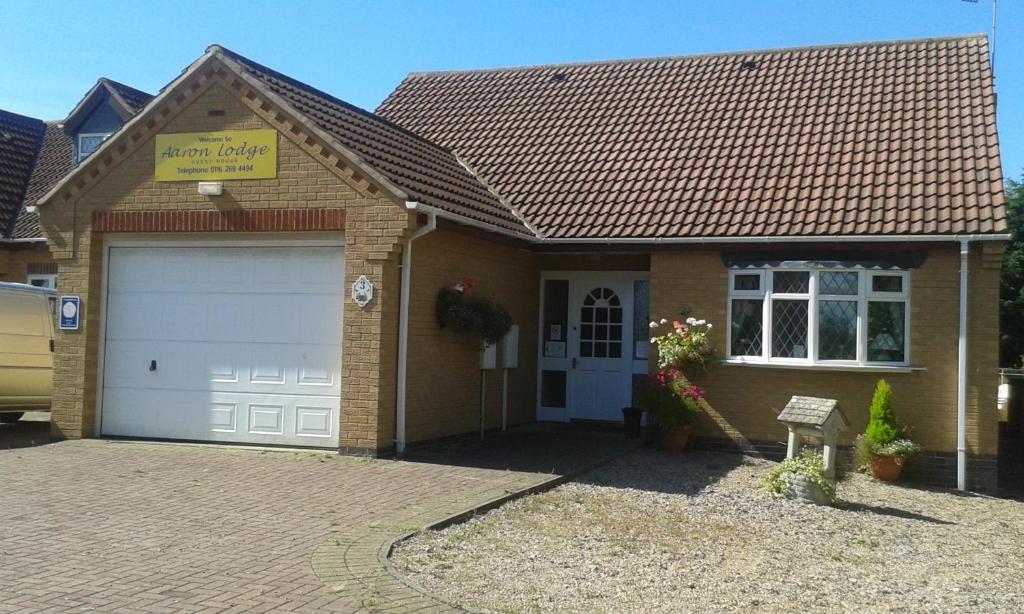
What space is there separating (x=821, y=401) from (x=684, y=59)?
965cm

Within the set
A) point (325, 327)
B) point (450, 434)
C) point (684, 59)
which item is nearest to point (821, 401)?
point (450, 434)

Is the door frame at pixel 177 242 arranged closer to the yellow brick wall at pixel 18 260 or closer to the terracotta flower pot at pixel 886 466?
the terracotta flower pot at pixel 886 466

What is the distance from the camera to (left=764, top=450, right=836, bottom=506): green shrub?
10.0 meters

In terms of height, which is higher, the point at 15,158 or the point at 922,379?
the point at 15,158

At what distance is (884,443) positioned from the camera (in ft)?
39.7

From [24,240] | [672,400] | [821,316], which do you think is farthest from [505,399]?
[24,240]

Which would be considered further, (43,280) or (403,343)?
(43,280)

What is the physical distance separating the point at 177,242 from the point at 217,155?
137cm

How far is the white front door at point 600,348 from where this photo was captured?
15.5 meters

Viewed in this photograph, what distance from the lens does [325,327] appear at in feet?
40.0

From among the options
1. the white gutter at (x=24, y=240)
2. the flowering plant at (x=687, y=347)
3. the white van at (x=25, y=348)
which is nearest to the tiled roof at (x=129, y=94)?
the white gutter at (x=24, y=240)

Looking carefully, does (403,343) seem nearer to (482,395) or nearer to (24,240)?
(482,395)

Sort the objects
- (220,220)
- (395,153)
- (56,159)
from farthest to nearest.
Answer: (56,159)
(395,153)
(220,220)

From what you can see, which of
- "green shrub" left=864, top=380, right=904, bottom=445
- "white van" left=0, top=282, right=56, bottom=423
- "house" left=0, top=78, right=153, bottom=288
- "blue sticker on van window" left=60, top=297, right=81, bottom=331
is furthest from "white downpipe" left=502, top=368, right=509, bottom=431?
"house" left=0, top=78, right=153, bottom=288
